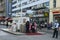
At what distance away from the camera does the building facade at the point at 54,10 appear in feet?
160

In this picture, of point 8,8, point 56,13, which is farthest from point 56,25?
point 8,8

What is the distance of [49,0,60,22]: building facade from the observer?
4882cm

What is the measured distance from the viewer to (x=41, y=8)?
62062 mm

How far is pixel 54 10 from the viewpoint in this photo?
49.8 meters

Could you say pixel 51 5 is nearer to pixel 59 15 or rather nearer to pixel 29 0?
pixel 59 15

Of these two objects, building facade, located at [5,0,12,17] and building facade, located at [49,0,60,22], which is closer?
building facade, located at [49,0,60,22]

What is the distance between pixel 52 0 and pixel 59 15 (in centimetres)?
418

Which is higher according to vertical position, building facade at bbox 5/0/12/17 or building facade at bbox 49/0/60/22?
building facade at bbox 5/0/12/17

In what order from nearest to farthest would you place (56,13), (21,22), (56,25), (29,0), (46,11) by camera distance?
(56,25), (21,22), (56,13), (46,11), (29,0)

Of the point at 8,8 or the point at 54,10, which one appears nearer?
the point at 54,10

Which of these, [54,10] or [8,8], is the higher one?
[8,8]

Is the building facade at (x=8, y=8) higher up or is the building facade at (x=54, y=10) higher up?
the building facade at (x=8, y=8)

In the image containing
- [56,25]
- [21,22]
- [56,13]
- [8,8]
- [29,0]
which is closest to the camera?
[56,25]

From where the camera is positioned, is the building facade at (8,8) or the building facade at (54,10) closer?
the building facade at (54,10)
